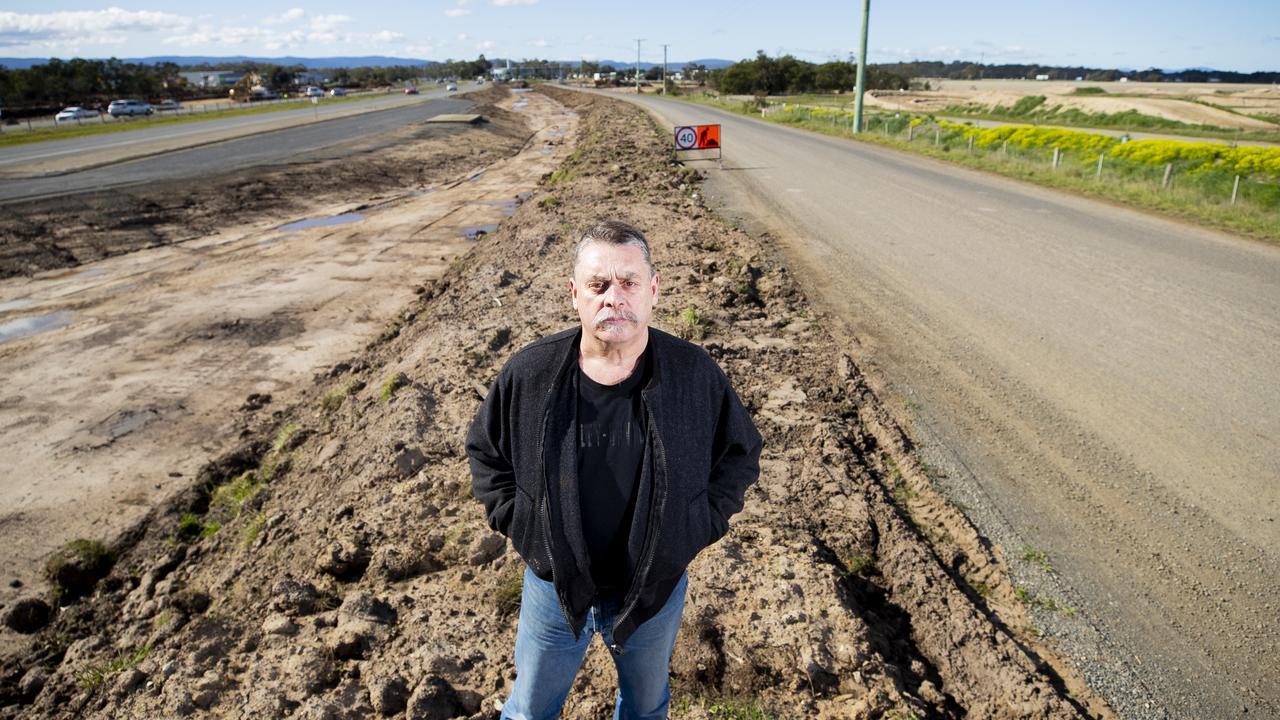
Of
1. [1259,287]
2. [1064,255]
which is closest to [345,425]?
[1064,255]

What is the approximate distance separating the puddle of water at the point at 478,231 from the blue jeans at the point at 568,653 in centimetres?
1540

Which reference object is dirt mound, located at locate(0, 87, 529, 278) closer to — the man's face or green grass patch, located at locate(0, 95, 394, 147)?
green grass patch, located at locate(0, 95, 394, 147)

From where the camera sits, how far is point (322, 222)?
19812mm

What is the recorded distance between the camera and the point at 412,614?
402cm

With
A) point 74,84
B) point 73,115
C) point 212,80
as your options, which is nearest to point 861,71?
point 73,115

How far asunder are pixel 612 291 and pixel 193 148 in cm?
3519

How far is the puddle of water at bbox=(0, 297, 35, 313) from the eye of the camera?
13078 mm

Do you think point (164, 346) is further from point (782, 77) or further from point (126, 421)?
point (782, 77)

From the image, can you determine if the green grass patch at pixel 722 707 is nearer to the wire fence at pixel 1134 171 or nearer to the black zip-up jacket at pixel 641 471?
the black zip-up jacket at pixel 641 471

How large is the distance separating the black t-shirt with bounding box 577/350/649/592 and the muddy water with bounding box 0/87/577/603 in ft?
19.2

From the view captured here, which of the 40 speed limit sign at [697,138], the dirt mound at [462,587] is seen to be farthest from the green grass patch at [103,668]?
the 40 speed limit sign at [697,138]

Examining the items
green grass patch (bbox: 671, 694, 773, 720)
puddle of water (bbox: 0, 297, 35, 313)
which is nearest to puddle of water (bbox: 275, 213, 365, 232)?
puddle of water (bbox: 0, 297, 35, 313)

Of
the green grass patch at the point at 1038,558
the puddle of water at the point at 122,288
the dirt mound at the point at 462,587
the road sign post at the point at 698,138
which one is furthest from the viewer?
the road sign post at the point at 698,138

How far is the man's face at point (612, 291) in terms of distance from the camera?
2.27 meters
